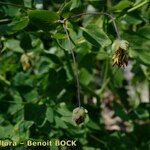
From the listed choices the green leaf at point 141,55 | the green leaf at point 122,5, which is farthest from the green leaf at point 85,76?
the green leaf at point 122,5

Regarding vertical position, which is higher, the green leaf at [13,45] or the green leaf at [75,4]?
the green leaf at [75,4]

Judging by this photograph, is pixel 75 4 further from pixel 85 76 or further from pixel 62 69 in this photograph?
pixel 85 76

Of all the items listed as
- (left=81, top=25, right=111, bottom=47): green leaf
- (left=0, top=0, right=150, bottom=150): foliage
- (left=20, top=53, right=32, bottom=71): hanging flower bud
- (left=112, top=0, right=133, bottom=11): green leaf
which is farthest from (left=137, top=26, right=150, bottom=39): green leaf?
(left=20, top=53, right=32, bottom=71): hanging flower bud

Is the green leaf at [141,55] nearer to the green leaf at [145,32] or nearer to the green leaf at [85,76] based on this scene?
the green leaf at [145,32]

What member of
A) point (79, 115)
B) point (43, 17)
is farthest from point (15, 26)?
point (79, 115)

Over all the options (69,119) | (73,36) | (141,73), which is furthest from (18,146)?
(141,73)

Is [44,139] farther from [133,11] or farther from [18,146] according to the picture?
[133,11]

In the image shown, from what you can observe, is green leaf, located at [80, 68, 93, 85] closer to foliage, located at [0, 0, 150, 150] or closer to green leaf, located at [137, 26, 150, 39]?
foliage, located at [0, 0, 150, 150]
